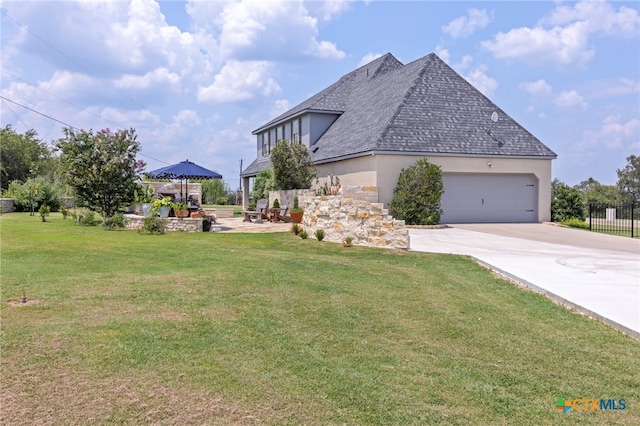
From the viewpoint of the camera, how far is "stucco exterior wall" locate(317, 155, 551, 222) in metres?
20.2

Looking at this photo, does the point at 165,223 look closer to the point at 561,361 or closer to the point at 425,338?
the point at 425,338

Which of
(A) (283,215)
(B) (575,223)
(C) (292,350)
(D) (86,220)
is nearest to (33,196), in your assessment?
(D) (86,220)

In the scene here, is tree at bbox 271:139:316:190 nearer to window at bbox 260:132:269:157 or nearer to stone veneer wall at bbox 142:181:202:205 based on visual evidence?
stone veneer wall at bbox 142:181:202:205

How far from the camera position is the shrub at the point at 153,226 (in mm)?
16094

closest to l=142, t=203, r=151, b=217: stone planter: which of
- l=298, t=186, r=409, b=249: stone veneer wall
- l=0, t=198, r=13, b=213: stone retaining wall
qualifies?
l=298, t=186, r=409, b=249: stone veneer wall

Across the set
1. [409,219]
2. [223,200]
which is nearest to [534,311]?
[409,219]

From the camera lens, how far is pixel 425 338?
5.44 meters

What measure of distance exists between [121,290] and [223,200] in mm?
42359

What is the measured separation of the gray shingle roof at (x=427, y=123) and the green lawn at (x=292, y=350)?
13.0 metres

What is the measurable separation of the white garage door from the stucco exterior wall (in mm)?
353

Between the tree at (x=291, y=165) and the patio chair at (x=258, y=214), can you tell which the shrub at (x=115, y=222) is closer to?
the patio chair at (x=258, y=214)

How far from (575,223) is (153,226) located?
16637mm

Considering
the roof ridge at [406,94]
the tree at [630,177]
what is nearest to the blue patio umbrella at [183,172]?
the roof ridge at [406,94]

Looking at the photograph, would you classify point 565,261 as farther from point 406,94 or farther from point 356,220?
point 406,94
